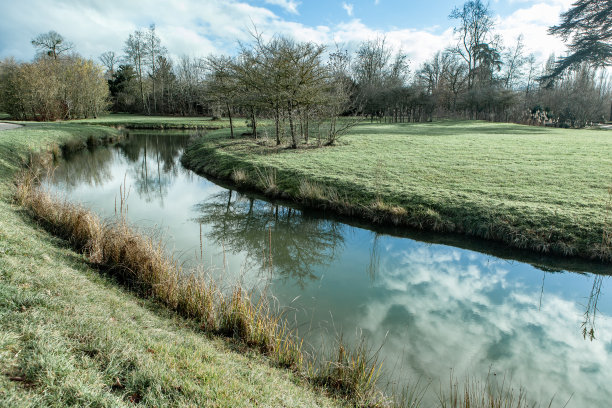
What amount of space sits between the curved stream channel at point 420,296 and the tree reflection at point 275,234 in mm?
36

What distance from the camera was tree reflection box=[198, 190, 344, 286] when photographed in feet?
25.2

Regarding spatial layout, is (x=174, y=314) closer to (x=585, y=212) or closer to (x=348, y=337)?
(x=348, y=337)

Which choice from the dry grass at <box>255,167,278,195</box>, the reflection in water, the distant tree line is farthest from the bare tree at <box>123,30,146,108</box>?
the dry grass at <box>255,167,278,195</box>

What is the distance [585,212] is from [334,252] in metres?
6.26

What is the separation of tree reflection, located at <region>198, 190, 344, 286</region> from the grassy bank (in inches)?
43.9

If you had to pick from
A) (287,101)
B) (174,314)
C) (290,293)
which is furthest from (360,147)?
(174,314)

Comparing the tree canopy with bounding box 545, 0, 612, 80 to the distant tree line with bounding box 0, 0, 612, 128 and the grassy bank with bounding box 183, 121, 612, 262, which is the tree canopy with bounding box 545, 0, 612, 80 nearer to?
the distant tree line with bounding box 0, 0, 612, 128

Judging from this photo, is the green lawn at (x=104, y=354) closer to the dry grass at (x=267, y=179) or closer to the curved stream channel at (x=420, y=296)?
the curved stream channel at (x=420, y=296)

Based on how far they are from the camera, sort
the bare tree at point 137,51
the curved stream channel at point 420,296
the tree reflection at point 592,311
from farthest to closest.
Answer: the bare tree at point 137,51
the tree reflection at point 592,311
the curved stream channel at point 420,296

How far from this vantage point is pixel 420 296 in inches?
249

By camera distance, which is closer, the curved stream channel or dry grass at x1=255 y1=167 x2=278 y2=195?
the curved stream channel

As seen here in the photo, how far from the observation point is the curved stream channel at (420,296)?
4480 mm

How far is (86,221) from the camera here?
656 centimetres

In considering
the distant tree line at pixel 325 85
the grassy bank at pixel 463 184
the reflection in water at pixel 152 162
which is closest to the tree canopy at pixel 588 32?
the distant tree line at pixel 325 85
